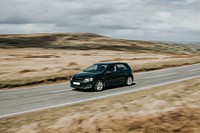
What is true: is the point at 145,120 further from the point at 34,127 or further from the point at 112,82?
the point at 112,82

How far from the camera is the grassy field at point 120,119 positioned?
8719mm

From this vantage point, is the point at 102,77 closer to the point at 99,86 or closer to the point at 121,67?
the point at 99,86

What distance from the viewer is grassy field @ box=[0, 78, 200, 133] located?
8.72 metres

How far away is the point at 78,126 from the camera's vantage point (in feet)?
30.1

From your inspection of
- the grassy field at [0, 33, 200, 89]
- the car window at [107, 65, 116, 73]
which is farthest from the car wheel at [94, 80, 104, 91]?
the grassy field at [0, 33, 200, 89]

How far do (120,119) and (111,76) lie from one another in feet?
33.4

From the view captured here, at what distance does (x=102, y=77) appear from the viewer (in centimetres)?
1912

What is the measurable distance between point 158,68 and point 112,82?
16774 millimetres

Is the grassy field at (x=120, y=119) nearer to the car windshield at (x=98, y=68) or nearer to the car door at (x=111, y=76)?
the car door at (x=111, y=76)

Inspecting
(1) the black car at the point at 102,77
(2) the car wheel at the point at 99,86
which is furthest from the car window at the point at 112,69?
(2) the car wheel at the point at 99,86

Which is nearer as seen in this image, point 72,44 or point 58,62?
point 58,62

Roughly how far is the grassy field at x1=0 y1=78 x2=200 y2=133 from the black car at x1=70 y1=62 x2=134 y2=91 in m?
5.83

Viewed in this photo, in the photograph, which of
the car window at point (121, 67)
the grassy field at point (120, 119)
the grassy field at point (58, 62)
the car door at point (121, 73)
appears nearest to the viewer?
the grassy field at point (120, 119)

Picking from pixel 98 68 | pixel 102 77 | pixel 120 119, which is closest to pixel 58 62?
pixel 98 68
